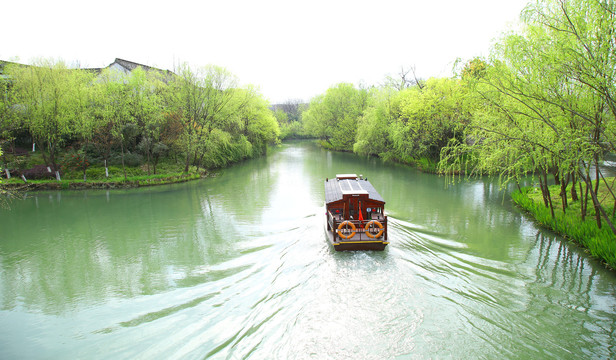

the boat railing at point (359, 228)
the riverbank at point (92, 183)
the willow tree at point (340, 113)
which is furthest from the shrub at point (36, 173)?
the willow tree at point (340, 113)

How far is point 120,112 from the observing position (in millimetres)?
21625

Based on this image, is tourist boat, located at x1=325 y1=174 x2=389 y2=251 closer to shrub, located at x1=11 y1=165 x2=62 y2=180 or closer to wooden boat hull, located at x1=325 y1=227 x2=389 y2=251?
wooden boat hull, located at x1=325 y1=227 x2=389 y2=251

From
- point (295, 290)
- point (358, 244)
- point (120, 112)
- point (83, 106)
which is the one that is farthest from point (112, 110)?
point (295, 290)

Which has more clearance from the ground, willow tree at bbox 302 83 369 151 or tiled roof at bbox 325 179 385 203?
willow tree at bbox 302 83 369 151

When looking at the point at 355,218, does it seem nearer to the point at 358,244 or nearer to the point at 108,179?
the point at 358,244

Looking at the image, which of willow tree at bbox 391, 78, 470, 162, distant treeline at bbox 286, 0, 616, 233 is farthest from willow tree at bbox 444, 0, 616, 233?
willow tree at bbox 391, 78, 470, 162

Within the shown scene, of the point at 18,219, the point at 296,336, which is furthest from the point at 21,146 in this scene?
the point at 296,336

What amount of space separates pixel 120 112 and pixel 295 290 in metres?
19.9

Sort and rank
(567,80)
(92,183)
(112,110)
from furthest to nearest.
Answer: (112,110) → (92,183) → (567,80)

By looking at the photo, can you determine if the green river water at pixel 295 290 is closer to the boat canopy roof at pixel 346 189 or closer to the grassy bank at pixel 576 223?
the grassy bank at pixel 576 223

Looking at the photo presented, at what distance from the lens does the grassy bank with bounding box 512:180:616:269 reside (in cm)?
862

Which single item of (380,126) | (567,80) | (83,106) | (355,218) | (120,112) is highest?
(83,106)

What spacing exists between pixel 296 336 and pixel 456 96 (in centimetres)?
1930

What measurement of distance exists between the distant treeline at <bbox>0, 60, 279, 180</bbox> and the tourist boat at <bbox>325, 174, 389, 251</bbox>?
15.6 meters
